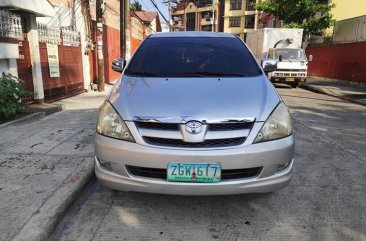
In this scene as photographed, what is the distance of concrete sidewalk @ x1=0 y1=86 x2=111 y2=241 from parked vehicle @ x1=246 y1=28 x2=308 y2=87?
11174 millimetres

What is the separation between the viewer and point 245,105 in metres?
2.95

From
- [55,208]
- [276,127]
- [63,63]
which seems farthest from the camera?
[63,63]

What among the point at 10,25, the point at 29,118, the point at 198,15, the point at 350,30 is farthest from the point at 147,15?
the point at 198,15

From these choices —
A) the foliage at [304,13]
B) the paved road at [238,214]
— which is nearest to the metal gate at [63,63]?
the paved road at [238,214]

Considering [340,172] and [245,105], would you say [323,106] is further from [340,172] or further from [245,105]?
[245,105]

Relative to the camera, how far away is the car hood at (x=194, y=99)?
2.82 meters

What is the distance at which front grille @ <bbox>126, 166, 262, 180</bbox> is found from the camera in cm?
278

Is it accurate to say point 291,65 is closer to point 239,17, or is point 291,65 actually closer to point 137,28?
point 137,28

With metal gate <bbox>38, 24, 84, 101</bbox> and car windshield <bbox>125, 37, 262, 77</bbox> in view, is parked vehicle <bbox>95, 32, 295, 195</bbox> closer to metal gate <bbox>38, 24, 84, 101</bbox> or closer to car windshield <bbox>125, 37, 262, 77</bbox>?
car windshield <bbox>125, 37, 262, 77</bbox>

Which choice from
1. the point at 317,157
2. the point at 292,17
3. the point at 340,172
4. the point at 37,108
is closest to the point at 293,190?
the point at 340,172

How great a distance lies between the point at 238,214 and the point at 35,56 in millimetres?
7100

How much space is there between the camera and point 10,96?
6.66 m

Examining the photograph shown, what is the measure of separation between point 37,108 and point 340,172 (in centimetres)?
651

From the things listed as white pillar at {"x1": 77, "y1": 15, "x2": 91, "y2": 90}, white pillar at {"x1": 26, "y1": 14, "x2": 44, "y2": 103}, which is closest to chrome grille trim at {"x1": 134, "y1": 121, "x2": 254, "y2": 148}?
white pillar at {"x1": 26, "y1": 14, "x2": 44, "y2": 103}
